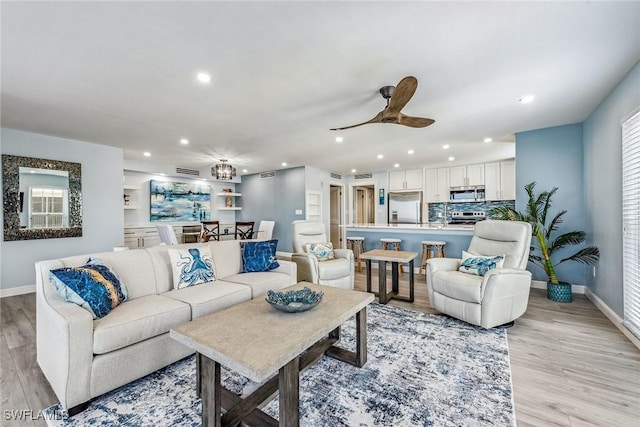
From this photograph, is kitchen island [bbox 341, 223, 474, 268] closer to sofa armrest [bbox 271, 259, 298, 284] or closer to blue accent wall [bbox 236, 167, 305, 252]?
blue accent wall [bbox 236, 167, 305, 252]

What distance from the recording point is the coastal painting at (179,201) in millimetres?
6871

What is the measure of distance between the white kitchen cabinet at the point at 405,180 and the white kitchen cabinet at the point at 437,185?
0.22 m

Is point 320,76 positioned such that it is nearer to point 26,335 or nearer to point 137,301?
point 137,301

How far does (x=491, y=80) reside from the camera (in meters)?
2.49

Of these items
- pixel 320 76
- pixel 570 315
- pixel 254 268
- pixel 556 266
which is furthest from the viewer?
pixel 556 266

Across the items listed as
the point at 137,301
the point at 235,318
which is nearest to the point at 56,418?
the point at 137,301

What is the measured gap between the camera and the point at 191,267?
2676 mm

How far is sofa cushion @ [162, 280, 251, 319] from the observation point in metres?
2.22

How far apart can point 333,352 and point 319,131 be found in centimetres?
300

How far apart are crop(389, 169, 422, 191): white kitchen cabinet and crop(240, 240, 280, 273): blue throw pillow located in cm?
518

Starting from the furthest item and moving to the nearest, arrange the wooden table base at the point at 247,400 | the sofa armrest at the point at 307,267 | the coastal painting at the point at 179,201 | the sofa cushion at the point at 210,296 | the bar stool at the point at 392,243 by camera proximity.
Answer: the coastal painting at the point at 179,201
the bar stool at the point at 392,243
the sofa armrest at the point at 307,267
the sofa cushion at the point at 210,296
the wooden table base at the point at 247,400

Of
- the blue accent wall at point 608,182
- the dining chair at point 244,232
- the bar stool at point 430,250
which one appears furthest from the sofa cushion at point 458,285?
the dining chair at point 244,232

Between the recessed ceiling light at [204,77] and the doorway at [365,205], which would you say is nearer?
the recessed ceiling light at [204,77]

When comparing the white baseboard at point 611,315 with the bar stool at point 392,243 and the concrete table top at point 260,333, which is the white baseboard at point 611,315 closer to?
the concrete table top at point 260,333
